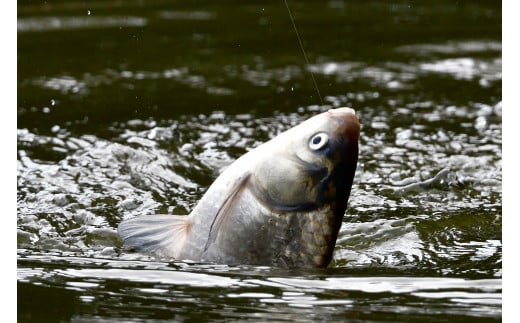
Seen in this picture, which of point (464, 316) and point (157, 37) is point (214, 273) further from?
point (157, 37)

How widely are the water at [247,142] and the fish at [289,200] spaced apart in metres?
0.09

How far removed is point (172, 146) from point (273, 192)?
8.18ft

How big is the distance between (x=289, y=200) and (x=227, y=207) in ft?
0.74

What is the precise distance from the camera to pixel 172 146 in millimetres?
6207

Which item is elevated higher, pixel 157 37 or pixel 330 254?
pixel 157 37

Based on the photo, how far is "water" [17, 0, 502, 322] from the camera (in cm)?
347

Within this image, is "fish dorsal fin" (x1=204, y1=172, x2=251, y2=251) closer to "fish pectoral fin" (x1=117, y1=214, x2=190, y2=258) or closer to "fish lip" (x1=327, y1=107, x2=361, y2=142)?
"fish pectoral fin" (x1=117, y1=214, x2=190, y2=258)

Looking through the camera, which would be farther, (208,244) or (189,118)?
(189,118)

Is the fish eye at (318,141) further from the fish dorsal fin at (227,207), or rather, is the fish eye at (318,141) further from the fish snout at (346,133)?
the fish dorsal fin at (227,207)

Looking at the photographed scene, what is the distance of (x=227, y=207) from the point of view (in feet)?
12.4

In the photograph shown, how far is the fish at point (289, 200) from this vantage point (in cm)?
376

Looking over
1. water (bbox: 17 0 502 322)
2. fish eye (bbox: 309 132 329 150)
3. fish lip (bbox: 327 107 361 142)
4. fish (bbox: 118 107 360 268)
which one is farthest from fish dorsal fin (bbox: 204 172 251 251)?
fish lip (bbox: 327 107 361 142)

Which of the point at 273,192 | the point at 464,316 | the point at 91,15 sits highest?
the point at 91,15

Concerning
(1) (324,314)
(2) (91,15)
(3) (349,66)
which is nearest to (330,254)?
(1) (324,314)
